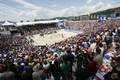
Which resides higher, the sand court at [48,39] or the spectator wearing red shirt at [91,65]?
the spectator wearing red shirt at [91,65]

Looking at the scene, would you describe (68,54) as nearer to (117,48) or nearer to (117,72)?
(117,72)

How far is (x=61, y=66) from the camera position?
3.56m

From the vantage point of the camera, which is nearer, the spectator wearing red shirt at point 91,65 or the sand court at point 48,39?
the spectator wearing red shirt at point 91,65

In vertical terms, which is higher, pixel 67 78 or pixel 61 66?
pixel 61 66

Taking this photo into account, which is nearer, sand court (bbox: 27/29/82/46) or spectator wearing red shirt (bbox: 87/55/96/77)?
spectator wearing red shirt (bbox: 87/55/96/77)

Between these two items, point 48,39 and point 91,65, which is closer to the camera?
point 91,65

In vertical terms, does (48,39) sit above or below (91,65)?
below

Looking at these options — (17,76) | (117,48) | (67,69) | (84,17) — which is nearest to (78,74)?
(67,69)

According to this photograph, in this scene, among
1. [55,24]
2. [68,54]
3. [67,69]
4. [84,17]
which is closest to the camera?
[67,69]

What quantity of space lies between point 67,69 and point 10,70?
203 centimetres

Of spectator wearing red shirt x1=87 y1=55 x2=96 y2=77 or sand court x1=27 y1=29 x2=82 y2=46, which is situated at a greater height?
spectator wearing red shirt x1=87 y1=55 x2=96 y2=77

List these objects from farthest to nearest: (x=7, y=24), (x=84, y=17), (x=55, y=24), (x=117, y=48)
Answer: (x=55, y=24), (x=84, y=17), (x=7, y=24), (x=117, y=48)

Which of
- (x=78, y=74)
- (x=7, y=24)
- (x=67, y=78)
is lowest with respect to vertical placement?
(x=67, y=78)

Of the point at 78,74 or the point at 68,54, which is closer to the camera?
the point at 78,74
